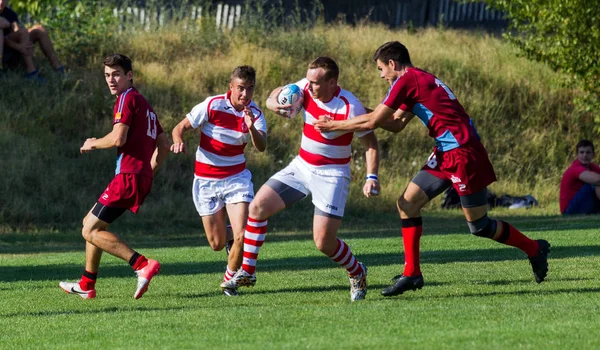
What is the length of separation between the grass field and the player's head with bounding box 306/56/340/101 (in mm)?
1705

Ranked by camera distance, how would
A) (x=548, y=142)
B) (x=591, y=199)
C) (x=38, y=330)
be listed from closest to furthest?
1. (x=38, y=330)
2. (x=591, y=199)
3. (x=548, y=142)

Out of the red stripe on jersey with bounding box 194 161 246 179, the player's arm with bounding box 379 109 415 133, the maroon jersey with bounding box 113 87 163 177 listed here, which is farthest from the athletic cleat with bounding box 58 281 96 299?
the player's arm with bounding box 379 109 415 133

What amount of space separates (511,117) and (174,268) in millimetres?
15836

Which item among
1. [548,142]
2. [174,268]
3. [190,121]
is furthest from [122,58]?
[548,142]

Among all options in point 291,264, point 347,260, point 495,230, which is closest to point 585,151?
point 291,264

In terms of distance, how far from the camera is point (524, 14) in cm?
2458

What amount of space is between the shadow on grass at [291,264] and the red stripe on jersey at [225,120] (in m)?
2.12

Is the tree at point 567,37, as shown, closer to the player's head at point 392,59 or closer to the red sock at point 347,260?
the player's head at point 392,59

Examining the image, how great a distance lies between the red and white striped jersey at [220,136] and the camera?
10.8 m

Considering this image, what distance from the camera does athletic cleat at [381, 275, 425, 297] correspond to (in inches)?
364

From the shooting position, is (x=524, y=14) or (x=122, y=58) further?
(x=524, y=14)

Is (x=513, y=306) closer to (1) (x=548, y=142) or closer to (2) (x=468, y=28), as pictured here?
(1) (x=548, y=142)

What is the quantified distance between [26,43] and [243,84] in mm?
13010

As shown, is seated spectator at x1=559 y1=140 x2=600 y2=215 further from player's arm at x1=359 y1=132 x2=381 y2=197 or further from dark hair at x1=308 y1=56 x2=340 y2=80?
dark hair at x1=308 y1=56 x2=340 y2=80
